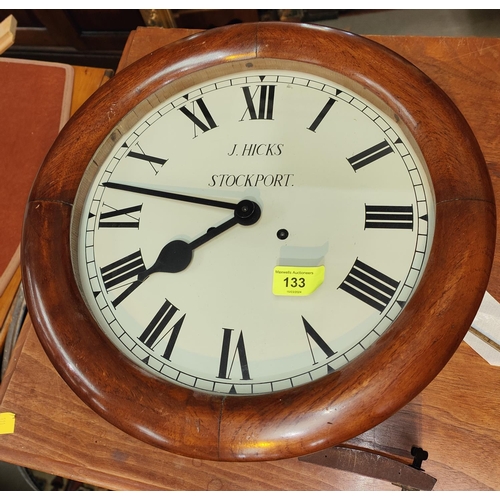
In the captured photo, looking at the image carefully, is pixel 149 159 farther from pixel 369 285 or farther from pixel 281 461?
pixel 281 461

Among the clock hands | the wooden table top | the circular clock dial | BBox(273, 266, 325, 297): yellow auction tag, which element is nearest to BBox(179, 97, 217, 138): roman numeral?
the circular clock dial

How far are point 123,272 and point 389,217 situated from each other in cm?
36

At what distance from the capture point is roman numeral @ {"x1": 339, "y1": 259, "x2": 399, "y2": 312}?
663mm

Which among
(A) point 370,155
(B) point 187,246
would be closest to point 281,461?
(B) point 187,246

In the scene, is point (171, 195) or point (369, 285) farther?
point (171, 195)

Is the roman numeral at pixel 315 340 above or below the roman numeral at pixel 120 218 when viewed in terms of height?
below

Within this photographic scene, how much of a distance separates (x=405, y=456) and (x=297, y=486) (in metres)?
0.17

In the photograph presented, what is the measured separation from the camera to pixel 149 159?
0.80m

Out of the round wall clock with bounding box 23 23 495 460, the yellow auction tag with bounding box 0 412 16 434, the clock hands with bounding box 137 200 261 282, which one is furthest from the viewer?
the yellow auction tag with bounding box 0 412 16 434

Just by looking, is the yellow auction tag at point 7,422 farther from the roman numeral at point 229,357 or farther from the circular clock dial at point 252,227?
the roman numeral at point 229,357

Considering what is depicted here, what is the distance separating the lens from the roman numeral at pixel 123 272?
734mm

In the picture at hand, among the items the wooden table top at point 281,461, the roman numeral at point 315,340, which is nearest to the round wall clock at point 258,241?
the roman numeral at point 315,340

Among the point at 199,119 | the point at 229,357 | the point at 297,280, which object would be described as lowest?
the point at 229,357

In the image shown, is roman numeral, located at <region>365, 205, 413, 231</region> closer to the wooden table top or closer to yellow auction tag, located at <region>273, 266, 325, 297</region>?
yellow auction tag, located at <region>273, 266, 325, 297</region>
